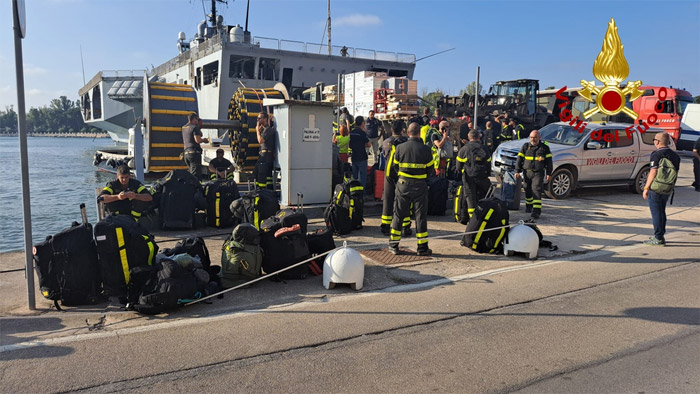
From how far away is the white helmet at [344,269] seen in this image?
5.64 metres

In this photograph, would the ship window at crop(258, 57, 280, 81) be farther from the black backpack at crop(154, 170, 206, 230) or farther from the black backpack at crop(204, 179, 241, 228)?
the black backpack at crop(154, 170, 206, 230)

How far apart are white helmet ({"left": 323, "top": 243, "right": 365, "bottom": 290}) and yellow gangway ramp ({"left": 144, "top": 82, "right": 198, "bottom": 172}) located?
801cm

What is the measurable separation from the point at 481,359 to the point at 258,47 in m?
27.8

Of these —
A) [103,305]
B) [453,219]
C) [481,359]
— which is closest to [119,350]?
[103,305]

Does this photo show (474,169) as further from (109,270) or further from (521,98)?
(521,98)

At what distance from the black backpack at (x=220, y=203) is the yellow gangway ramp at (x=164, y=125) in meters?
3.83

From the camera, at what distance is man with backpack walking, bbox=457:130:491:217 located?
28.2 ft

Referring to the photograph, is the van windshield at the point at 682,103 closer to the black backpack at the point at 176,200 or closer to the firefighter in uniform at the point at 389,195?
the firefighter in uniform at the point at 389,195

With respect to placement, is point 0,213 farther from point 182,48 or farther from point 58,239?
point 182,48

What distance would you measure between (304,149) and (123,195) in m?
3.67

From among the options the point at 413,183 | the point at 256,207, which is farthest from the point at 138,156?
the point at 413,183

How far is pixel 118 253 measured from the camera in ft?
17.0

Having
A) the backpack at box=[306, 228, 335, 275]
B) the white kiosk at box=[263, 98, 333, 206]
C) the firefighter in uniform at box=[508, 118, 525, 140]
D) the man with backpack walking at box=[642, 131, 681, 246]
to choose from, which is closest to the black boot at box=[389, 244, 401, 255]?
the backpack at box=[306, 228, 335, 275]

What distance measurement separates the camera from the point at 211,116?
93.6ft
